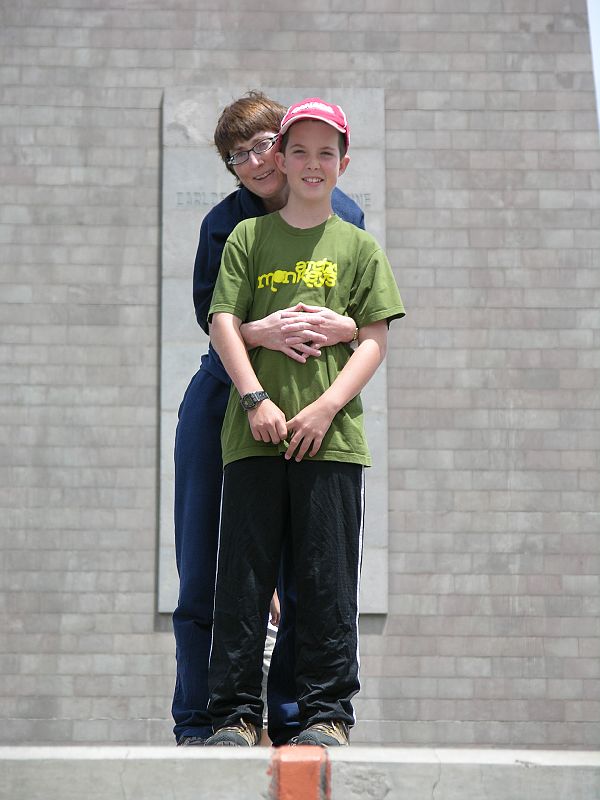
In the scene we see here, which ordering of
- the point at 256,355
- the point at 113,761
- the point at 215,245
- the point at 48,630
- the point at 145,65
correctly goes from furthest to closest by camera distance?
the point at 145,65
the point at 48,630
the point at 215,245
the point at 256,355
the point at 113,761

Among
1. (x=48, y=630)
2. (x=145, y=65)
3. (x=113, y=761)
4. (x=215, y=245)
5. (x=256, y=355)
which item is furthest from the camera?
(x=145, y=65)

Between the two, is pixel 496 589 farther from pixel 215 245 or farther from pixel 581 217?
pixel 215 245

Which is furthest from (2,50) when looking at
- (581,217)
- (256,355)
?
(256,355)

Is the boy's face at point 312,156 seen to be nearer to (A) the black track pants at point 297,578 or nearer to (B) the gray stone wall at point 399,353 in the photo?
(A) the black track pants at point 297,578

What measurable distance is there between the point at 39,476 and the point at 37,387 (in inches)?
19.5

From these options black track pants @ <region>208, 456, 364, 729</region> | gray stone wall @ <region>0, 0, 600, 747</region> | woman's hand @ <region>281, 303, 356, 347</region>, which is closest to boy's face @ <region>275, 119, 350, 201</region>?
woman's hand @ <region>281, 303, 356, 347</region>

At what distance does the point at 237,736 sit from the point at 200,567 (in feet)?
2.00

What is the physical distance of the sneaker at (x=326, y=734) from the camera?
266 cm

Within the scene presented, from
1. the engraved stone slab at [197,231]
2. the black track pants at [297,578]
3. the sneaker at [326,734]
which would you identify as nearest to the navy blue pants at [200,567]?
the black track pants at [297,578]

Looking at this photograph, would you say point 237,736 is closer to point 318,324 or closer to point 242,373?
point 242,373

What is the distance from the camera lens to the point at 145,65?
7.06m

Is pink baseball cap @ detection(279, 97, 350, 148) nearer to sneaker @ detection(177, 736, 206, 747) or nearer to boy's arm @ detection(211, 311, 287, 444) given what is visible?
boy's arm @ detection(211, 311, 287, 444)

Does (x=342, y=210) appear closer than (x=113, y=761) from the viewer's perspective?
No

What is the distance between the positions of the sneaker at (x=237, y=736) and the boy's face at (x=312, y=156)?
51.0 inches
